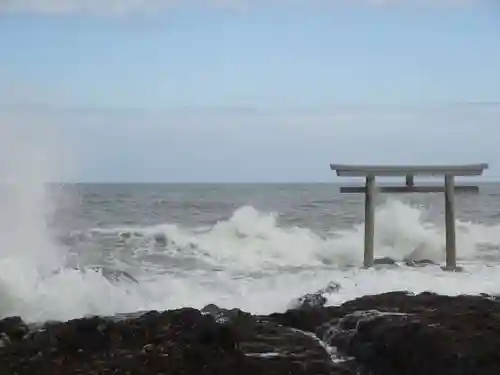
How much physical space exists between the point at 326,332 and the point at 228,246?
11761 mm

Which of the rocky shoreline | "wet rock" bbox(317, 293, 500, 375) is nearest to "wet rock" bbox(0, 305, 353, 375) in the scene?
the rocky shoreline

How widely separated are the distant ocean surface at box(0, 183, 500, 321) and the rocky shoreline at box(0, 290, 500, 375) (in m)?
3.05

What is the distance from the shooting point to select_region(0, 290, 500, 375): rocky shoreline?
598 centimetres

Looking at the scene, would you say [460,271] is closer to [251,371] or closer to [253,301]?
[253,301]

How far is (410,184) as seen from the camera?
1318 centimetres

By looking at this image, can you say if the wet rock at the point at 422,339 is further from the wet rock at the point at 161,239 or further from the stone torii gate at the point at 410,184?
the wet rock at the point at 161,239

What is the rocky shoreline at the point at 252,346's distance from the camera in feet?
19.6

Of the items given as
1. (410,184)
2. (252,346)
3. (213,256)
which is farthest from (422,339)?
(213,256)

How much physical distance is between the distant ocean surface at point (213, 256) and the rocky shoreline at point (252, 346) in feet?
9.99

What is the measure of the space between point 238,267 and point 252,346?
913 cm

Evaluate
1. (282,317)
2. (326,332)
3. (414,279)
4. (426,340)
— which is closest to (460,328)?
(426,340)

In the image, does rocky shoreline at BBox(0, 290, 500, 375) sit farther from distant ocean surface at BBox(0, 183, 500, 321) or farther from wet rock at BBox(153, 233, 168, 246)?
wet rock at BBox(153, 233, 168, 246)

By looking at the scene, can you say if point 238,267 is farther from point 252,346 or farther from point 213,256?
point 252,346

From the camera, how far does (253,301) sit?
10.9 m
